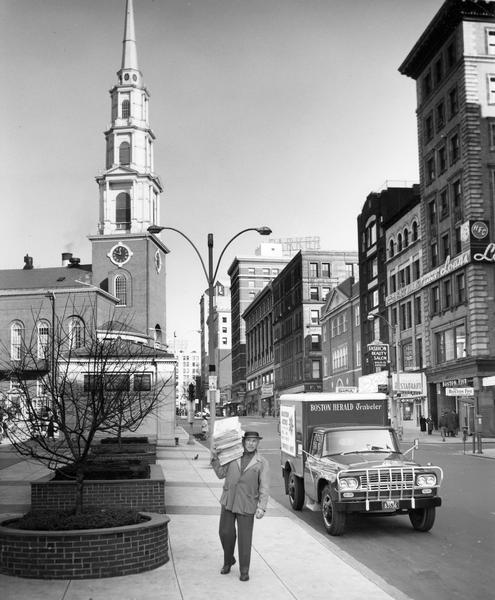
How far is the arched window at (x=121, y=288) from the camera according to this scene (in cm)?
8431

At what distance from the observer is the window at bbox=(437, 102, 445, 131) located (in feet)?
182

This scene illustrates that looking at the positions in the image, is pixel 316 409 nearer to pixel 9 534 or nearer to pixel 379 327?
pixel 9 534

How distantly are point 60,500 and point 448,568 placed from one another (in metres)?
7.65

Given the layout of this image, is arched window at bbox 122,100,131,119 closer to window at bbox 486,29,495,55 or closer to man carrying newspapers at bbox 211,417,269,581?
window at bbox 486,29,495,55

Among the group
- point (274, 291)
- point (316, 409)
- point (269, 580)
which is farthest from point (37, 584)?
point (274, 291)

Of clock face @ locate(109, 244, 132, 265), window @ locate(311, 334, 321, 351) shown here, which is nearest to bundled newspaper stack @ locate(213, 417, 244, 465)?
clock face @ locate(109, 244, 132, 265)

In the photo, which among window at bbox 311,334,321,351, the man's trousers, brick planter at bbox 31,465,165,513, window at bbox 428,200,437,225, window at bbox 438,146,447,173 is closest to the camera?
the man's trousers

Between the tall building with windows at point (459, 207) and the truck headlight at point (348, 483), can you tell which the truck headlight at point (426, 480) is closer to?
the truck headlight at point (348, 483)

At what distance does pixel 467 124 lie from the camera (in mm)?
51094

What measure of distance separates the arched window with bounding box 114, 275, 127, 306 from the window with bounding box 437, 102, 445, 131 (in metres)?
40.5

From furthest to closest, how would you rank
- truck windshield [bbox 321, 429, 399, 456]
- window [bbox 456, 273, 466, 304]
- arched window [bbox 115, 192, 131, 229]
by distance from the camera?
1. arched window [bbox 115, 192, 131, 229]
2. window [bbox 456, 273, 466, 304]
3. truck windshield [bbox 321, 429, 399, 456]

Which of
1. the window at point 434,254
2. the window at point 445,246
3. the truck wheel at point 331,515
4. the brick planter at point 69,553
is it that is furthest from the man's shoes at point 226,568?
the window at point 434,254

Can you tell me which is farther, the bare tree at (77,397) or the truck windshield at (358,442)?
the truck windshield at (358,442)

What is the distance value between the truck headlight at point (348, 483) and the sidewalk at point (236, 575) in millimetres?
899
